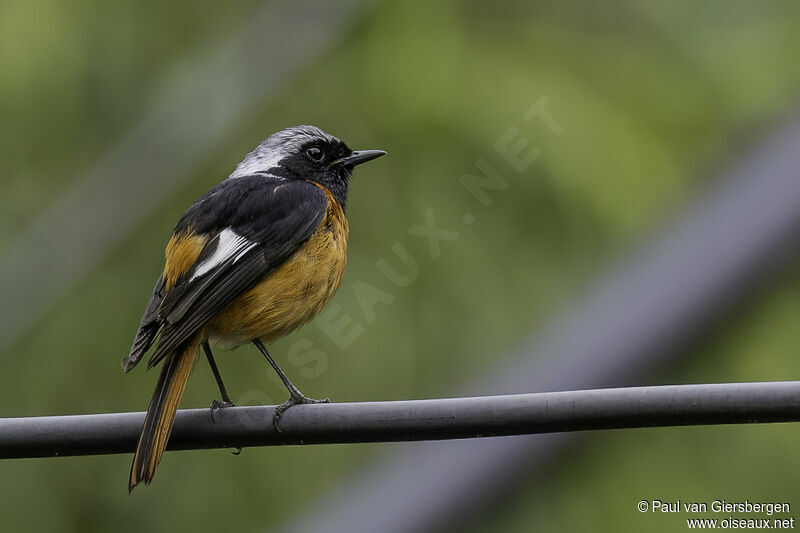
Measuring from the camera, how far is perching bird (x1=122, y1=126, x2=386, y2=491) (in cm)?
349

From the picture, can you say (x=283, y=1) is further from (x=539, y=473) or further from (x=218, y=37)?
(x=539, y=473)

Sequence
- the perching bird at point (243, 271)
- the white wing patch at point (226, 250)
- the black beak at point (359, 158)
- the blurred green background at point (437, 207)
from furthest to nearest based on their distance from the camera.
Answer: the blurred green background at point (437, 207)
the black beak at point (359, 158)
the white wing patch at point (226, 250)
the perching bird at point (243, 271)

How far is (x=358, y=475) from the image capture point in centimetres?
521

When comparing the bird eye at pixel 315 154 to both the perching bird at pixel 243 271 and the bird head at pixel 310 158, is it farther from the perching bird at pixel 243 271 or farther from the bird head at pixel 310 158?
the perching bird at pixel 243 271

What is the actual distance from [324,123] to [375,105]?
1.35ft

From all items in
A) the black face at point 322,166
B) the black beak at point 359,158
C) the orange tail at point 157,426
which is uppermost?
the black beak at point 359,158

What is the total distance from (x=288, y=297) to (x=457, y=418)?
5.76ft

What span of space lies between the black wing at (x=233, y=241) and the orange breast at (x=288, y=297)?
0.05 meters

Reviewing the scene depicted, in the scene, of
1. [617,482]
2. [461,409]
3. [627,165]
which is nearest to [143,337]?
[461,409]

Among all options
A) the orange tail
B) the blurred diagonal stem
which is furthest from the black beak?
the blurred diagonal stem

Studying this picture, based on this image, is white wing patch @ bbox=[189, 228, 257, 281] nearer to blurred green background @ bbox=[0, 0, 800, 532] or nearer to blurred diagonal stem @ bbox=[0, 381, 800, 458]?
blurred diagonal stem @ bbox=[0, 381, 800, 458]

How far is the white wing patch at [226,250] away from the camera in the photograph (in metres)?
3.64

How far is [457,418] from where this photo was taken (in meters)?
2.29

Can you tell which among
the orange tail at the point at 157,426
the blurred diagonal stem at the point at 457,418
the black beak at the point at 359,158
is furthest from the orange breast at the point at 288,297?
the blurred diagonal stem at the point at 457,418
